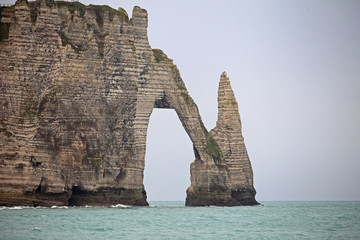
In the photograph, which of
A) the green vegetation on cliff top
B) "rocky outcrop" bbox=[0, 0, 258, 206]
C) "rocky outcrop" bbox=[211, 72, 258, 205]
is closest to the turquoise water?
"rocky outcrop" bbox=[0, 0, 258, 206]

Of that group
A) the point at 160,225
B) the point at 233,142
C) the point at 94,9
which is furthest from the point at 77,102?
the point at 160,225

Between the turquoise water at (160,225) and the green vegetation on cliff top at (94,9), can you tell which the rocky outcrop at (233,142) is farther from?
the turquoise water at (160,225)

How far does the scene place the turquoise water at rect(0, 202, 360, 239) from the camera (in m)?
52.9

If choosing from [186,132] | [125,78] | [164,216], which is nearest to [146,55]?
[125,78]

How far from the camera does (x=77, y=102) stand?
80.8 metres

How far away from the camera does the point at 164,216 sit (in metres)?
71.0

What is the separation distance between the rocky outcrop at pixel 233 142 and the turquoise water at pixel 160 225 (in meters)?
17.2

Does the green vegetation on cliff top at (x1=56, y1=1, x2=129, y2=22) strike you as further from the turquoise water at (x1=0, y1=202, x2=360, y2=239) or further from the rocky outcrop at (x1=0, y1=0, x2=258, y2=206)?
the turquoise water at (x1=0, y1=202, x2=360, y2=239)

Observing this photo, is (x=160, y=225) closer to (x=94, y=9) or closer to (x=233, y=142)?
(x=94, y=9)

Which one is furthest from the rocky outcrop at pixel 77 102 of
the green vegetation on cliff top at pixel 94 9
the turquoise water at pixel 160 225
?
the turquoise water at pixel 160 225

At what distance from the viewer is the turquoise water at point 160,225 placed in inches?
2082

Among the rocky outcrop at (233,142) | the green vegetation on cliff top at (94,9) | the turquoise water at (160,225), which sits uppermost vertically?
the green vegetation on cliff top at (94,9)

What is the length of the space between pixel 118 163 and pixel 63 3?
1670 cm

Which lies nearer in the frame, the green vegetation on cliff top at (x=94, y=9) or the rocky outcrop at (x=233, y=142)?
the green vegetation on cliff top at (x=94, y=9)
